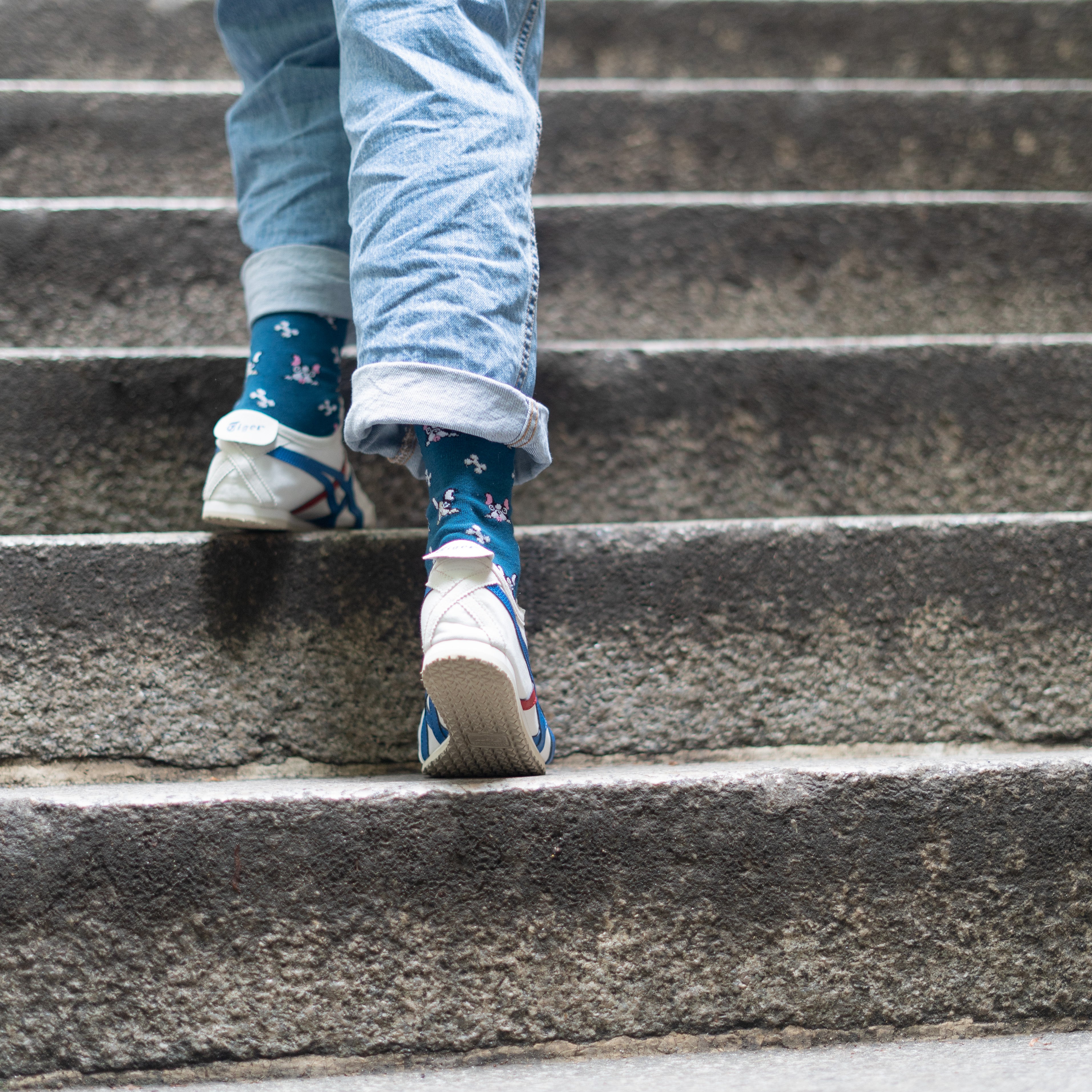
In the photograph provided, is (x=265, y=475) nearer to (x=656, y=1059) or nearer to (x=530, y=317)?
(x=530, y=317)

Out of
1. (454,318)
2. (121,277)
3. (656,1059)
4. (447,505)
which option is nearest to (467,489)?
(447,505)

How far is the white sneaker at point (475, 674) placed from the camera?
0.63 metres

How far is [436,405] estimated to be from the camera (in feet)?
2.06

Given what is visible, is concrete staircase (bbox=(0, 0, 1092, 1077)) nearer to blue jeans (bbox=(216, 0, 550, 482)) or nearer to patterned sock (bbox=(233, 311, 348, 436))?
patterned sock (bbox=(233, 311, 348, 436))

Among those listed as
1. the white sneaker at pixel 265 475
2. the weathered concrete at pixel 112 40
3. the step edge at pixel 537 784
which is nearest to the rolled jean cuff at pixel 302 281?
the white sneaker at pixel 265 475

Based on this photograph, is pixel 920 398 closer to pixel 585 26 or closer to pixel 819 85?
pixel 819 85

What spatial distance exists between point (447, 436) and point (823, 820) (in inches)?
16.6

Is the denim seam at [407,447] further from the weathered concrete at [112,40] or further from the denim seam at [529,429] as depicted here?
the weathered concrete at [112,40]

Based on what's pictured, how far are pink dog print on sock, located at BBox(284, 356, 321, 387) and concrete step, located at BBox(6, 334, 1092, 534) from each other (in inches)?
7.2

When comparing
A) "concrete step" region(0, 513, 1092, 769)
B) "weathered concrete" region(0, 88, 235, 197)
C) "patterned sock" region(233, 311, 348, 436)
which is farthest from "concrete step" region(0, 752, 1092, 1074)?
"weathered concrete" region(0, 88, 235, 197)

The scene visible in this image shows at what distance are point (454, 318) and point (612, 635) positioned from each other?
0.38 m

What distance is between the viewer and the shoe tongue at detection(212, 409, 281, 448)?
32.5 inches

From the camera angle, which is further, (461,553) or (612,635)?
(612,635)

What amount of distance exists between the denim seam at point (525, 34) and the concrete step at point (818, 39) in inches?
41.2
